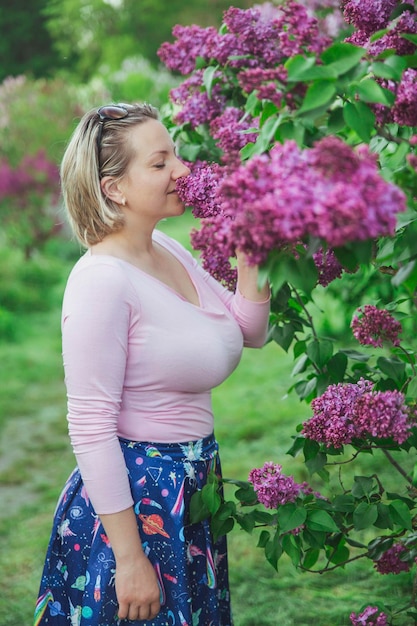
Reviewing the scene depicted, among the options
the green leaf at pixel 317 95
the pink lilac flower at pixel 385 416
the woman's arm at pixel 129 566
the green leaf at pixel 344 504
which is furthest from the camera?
the green leaf at pixel 344 504

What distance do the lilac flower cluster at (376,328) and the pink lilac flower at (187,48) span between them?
85cm

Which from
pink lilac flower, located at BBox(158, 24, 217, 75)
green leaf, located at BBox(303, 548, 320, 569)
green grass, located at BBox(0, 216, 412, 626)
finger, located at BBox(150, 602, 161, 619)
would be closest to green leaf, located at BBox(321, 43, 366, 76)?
pink lilac flower, located at BBox(158, 24, 217, 75)

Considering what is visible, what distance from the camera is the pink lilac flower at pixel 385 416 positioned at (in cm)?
155

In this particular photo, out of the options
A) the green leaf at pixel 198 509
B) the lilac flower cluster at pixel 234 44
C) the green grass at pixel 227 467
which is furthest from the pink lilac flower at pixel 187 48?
the green grass at pixel 227 467

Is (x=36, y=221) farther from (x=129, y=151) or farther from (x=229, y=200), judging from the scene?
(x=229, y=200)

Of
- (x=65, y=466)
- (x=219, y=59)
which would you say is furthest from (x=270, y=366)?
(x=219, y=59)

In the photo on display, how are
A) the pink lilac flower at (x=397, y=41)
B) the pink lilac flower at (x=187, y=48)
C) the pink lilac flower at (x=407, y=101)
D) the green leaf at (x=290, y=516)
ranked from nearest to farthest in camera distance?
1. the pink lilac flower at (x=407, y=101)
2. the pink lilac flower at (x=397, y=41)
3. the green leaf at (x=290, y=516)
4. the pink lilac flower at (x=187, y=48)

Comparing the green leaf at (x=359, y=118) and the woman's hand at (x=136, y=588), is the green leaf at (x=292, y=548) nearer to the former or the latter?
A: the woman's hand at (x=136, y=588)

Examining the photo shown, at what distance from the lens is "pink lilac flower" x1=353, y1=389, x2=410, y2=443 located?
1549mm

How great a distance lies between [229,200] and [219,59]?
3.66ft

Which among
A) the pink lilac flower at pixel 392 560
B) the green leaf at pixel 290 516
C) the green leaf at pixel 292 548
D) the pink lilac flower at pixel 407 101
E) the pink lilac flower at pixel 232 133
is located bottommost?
the pink lilac flower at pixel 392 560

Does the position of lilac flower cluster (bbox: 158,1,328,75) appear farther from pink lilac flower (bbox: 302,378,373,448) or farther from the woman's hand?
the woman's hand

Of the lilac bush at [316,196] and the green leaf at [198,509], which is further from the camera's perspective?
the green leaf at [198,509]

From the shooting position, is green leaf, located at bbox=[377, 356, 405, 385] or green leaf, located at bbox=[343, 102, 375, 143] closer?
green leaf, located at bbox=[343, 102, 375, 143]
